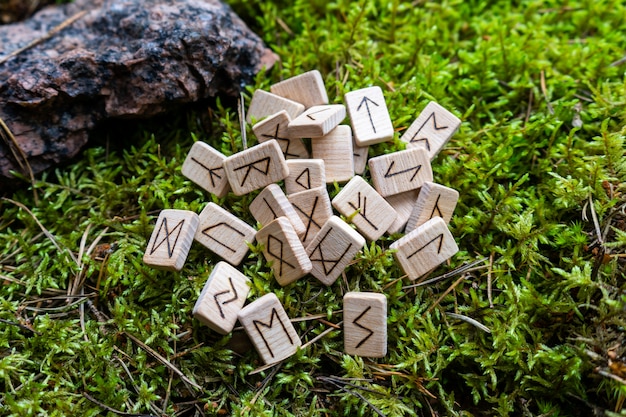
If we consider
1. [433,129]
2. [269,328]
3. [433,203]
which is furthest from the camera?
[433,129]

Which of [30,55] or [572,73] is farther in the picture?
[572,73]

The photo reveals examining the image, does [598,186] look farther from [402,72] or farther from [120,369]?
[120,369]

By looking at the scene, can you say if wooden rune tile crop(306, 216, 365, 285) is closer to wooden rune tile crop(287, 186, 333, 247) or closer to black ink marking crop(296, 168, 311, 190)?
wooden rune tile crop(287, 186, 333, 247)

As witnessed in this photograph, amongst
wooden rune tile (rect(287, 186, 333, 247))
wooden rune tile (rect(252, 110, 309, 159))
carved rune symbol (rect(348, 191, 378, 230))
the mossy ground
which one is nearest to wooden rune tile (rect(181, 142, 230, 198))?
the mossy ground

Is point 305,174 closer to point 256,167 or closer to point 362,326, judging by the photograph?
point 256,167

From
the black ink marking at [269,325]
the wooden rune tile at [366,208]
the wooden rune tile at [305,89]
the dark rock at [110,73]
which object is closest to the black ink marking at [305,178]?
the wooden rune tile at [366,208]

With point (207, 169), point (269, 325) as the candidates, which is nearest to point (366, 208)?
point (269, 325)

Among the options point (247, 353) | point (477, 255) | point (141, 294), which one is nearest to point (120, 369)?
point (141, 294)
